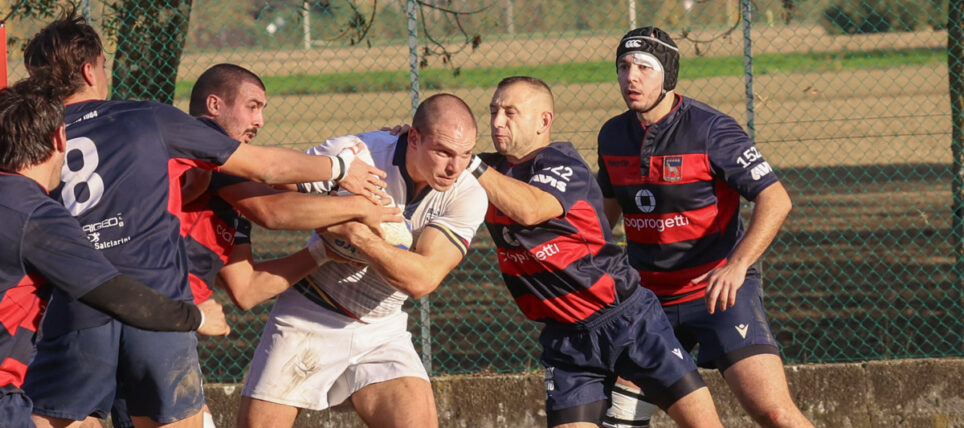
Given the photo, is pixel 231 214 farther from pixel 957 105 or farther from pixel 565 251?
pixel 957 105

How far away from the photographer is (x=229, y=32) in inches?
499

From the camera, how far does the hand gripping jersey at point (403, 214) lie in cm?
450

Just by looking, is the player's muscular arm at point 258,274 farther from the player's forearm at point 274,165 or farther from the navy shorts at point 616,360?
the navy shorts at point 616,360

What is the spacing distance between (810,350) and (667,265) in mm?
3038

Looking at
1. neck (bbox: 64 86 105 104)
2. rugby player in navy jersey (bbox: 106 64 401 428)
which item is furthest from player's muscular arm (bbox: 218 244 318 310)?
neck (bbox: 64 86 105 104)

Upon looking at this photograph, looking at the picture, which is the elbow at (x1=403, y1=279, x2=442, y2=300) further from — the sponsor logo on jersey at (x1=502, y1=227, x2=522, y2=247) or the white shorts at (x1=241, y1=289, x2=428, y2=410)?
the sponsor logo on jersey at (x1=502, y1=227, x2=522, y2=247)

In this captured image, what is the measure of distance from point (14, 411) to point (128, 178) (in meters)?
0.91

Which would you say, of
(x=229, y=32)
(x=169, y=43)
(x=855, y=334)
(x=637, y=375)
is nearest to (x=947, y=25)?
(x=855, y=334)

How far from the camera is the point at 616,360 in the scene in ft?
16.2

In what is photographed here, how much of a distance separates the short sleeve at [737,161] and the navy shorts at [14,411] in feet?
10.4

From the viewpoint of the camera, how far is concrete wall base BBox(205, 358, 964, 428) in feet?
21.2

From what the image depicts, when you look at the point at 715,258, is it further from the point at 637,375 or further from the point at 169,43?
the point at 169,43

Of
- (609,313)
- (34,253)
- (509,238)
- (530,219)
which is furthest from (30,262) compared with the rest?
(609,313)

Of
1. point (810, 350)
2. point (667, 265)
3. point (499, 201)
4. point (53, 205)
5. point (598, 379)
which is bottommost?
point (810, 350)
